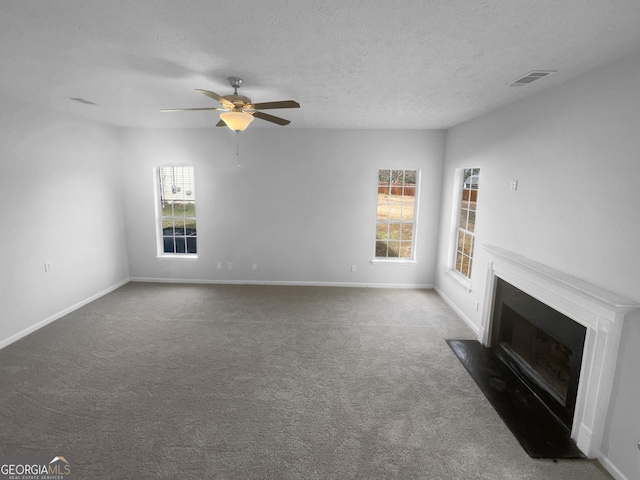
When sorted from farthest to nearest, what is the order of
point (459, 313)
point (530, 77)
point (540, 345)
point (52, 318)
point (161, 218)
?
point (161, 218) < point (459, 313) < point (52, 318) < point (540, 345) < point (530, 77)

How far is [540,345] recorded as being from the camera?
3.01 m

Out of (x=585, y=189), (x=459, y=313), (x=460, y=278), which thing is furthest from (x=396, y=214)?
(x=585, y=189)

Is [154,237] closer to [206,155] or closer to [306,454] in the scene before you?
[206,155]

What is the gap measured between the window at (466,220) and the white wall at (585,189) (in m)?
0.62

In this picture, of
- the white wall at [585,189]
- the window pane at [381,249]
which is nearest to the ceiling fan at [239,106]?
the white wall at [585,189]

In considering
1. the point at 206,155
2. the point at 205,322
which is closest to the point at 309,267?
the point at 205,322

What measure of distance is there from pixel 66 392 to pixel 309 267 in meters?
3.75

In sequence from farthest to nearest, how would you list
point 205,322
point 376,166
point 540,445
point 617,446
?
point 376,166, point 205,322, point 540,445, point 617,446

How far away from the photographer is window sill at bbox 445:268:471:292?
4462 mm

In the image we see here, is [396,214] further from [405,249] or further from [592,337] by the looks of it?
[592,337]

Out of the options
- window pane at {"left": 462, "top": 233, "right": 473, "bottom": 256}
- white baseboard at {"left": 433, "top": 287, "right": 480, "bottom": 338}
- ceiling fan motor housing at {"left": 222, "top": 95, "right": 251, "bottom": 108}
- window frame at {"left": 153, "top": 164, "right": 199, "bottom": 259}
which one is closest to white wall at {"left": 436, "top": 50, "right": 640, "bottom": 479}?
window pane at {"left": 462, "top": 233, "right": 473, "bottom": 256}

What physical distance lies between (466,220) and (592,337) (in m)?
2.77

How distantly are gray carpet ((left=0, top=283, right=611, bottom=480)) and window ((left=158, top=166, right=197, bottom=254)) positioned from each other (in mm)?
1717

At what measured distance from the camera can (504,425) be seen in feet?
Answer: 8.16
